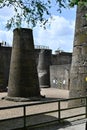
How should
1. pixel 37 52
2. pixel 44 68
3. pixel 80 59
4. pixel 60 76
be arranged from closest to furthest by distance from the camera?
pixel 80 59, pixel 60 76, pixel 44 68, pixel 37 52

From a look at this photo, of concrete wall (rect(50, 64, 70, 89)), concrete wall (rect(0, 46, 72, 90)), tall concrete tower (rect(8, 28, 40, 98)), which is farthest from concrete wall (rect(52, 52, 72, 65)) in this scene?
tall concrete tower (rect(8, 28, 40, 98))

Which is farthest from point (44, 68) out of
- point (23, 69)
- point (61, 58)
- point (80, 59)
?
point (80, 59)

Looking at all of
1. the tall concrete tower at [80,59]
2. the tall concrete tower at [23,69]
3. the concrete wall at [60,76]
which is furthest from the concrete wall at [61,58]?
the tall concrete tower at [80,59]

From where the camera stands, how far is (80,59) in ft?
51.8

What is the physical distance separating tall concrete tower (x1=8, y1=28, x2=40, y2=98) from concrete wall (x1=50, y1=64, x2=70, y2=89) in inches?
461

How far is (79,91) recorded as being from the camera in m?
15.6

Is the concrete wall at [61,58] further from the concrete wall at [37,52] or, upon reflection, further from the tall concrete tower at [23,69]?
the tall concrete tower at [23,69]

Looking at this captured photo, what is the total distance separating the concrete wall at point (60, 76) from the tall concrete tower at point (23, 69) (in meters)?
11.7

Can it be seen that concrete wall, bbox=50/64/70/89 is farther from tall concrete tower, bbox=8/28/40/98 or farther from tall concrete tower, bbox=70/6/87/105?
tall concrete tower, bbox=70/6/87/105

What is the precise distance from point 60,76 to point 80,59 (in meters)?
19.5

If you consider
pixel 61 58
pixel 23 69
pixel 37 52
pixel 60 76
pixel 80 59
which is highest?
pixel 37 52

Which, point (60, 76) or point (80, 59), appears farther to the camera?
point (60, 76)

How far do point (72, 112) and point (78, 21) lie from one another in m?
4.85

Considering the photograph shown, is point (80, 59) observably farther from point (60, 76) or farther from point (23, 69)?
point (60, 76)
